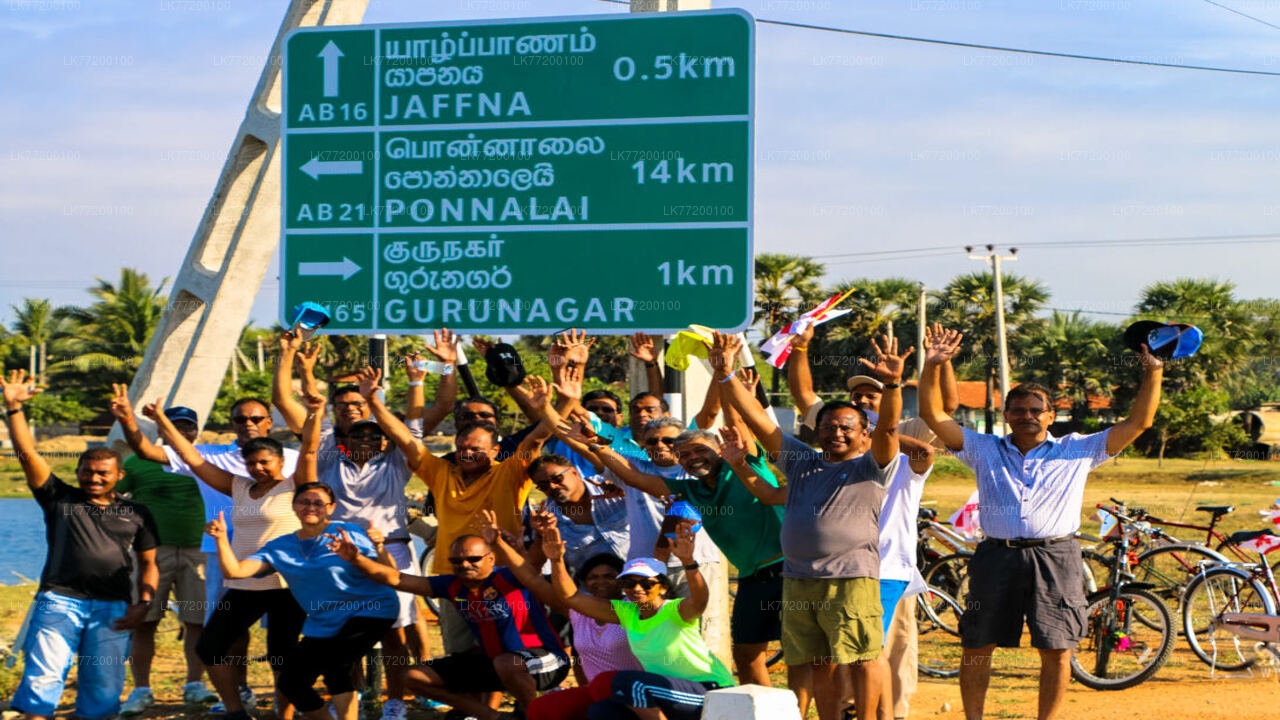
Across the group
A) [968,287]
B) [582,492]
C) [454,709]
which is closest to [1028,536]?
[582,492]

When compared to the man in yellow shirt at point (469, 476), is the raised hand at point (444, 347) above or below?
above

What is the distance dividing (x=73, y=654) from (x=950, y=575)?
19.3 feet

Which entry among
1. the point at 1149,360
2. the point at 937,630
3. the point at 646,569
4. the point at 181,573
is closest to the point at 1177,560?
the point at 937,630

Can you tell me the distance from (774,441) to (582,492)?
1.21 metres

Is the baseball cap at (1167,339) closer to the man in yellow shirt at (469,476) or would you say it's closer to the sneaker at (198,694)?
the man in yellow shirt at (469,476)

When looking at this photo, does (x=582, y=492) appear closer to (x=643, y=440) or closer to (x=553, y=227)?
(x=643, y=440)

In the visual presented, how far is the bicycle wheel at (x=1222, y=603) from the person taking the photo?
8375 millimetres

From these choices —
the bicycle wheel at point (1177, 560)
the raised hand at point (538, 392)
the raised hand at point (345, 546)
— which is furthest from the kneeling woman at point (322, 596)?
the bicycle wheel at point (1177, 560)

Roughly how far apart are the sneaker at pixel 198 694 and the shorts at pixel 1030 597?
4378 millimetres

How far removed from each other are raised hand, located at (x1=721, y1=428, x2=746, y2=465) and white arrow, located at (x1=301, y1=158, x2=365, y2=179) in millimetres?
3023

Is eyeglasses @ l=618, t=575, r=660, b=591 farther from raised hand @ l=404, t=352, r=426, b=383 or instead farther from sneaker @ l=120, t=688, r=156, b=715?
sneaker @ l=120, t=688, r=156, b=715

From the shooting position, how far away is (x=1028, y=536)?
20.1ft

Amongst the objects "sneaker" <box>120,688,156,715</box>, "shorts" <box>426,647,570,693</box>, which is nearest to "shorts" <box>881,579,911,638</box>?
"shorts" <box>426,647,570,693</box>

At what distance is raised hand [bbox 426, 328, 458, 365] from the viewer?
23.9 ft
